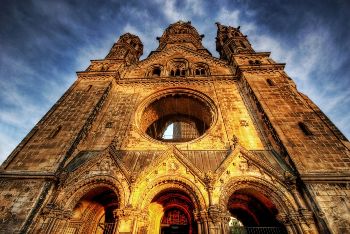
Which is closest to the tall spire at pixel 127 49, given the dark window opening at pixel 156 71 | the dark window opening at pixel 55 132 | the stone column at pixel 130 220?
the dark window opening at pixel 156 71

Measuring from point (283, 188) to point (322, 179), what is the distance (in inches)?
52.5

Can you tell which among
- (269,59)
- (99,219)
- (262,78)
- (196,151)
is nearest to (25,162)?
(99,219)

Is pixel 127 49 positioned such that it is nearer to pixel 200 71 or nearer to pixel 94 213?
pixel 200 71

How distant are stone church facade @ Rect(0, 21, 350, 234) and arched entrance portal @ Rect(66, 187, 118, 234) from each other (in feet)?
0.16

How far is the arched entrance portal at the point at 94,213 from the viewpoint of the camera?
8586mm

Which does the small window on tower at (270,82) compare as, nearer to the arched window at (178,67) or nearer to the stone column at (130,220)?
the arched window at (178,67)

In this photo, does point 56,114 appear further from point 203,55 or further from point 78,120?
point 203,55

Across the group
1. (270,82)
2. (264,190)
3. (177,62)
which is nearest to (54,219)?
(264,190)

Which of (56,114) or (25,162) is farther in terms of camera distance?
(56,114)

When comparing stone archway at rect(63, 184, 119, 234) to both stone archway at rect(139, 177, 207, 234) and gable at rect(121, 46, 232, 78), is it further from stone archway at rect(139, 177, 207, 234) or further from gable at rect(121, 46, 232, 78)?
gable at rect(121, 46, 232, 78)

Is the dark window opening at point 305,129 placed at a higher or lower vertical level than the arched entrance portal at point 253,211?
higher

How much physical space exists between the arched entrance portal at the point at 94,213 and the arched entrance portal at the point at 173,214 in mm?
2112

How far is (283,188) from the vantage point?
7547 millimetres

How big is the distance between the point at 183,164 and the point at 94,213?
497 cm
